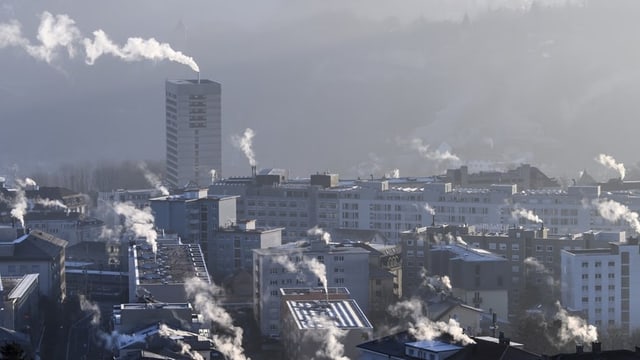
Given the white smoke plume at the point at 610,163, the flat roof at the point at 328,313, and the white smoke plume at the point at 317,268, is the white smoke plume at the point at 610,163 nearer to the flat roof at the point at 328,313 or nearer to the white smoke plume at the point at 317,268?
the white smoke plume at the point at 317,268

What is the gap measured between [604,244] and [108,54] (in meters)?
25.8

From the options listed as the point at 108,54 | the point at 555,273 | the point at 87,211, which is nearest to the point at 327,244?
the point at 555,273

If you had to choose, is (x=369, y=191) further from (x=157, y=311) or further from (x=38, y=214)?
(x=157, y=311)

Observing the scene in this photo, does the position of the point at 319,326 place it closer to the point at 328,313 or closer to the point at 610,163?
the point at 328,313

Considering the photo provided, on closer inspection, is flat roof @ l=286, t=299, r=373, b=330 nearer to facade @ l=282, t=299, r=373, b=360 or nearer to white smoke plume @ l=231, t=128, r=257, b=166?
facade @ l=282, t=299, r=373, b=360

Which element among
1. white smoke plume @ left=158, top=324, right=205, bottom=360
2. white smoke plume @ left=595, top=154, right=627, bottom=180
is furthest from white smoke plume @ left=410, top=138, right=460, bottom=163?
white smoke plume @ left=158, top=324, right=205, bottom=360

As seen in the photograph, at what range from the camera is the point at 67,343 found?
75.1ft

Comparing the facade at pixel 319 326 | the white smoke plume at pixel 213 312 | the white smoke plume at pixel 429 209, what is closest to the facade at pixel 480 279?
the facade at pixel 319 326

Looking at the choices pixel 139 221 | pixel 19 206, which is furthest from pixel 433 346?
pixel 19 206

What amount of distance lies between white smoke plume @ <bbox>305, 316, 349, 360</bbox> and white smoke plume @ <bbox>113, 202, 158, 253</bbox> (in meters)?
4.26

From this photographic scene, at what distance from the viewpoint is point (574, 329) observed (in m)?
→ 22.6

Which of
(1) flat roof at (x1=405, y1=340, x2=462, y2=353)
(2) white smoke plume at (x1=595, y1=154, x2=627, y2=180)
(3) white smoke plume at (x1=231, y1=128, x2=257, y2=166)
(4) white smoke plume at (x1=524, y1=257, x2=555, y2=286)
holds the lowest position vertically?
(1) flat roof at (x1=405, y1=340, x2=462, y2=353)

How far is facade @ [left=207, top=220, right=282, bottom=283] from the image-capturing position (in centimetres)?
2745

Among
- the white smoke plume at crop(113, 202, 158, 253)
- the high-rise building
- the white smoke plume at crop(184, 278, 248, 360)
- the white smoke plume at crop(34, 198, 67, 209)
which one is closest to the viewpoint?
the white smoke plume at crop(184, 278, 248, 360)
